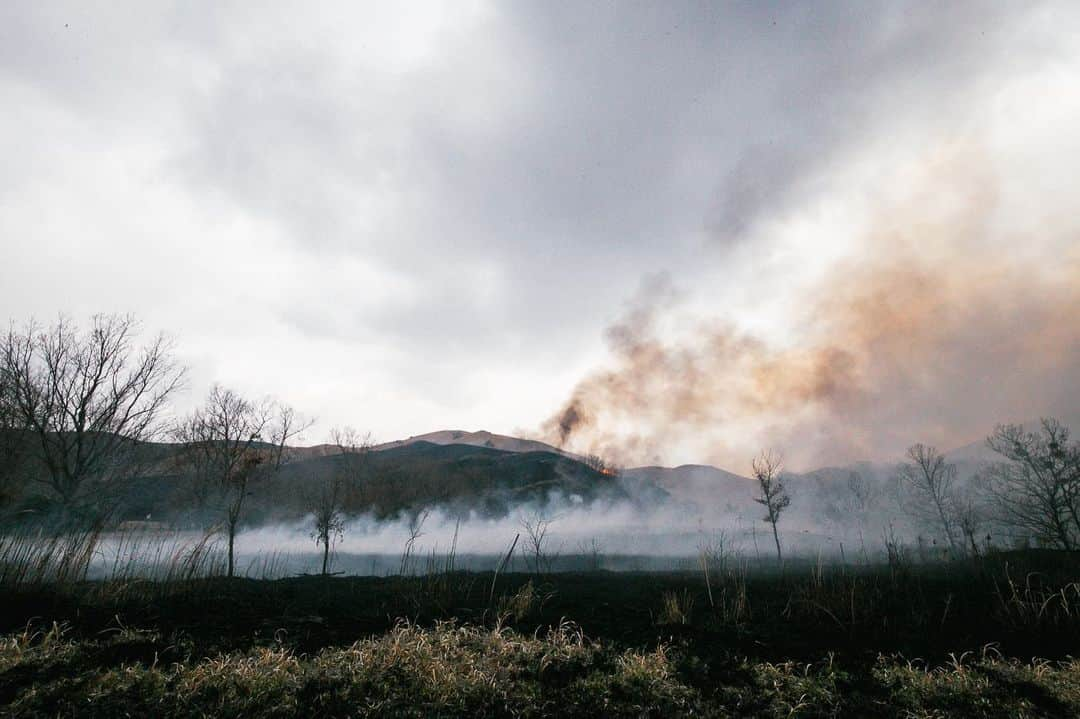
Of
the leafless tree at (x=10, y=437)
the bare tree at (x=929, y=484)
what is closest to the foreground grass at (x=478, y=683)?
the leafless tree at (x=10, y=437)

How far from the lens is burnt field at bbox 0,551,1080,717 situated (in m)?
5.11

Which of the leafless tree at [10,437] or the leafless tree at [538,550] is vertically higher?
the leafless tree at [10,437]

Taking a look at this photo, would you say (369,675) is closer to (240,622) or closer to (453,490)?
(240,622)

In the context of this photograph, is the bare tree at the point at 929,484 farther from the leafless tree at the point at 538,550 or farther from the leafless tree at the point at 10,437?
the leafless tree at the point at 10,437

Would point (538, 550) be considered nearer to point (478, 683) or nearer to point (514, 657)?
point (514, 657)

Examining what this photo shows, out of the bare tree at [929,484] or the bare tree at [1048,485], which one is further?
the bare tree at [929,484]

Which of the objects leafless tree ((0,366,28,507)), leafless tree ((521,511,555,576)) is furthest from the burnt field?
leafless tree ((0,366,28,507))

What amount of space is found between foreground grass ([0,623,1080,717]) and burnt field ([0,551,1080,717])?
0.08ft

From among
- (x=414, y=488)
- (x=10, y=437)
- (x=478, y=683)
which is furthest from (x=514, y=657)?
(x=414, y=488)

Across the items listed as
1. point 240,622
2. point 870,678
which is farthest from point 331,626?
point 870,678

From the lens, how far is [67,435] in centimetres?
3253

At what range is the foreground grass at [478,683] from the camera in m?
4.91

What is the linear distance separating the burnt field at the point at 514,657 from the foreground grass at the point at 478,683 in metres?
0.02

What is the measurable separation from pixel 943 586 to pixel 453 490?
58.4 meters
